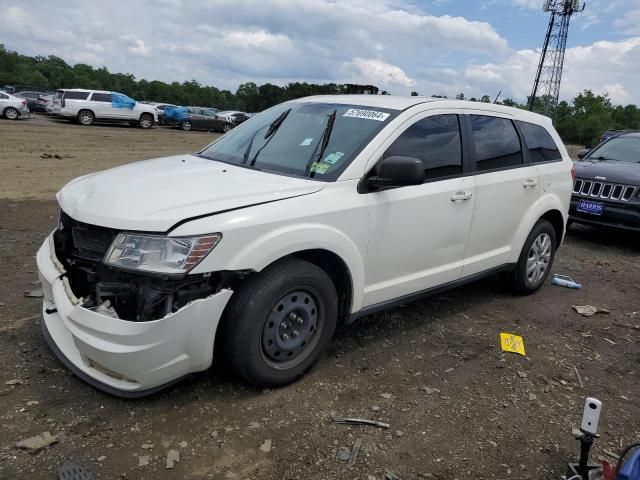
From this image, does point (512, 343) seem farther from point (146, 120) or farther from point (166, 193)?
point (146, 120)

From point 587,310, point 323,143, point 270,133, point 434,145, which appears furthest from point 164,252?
point 587,310

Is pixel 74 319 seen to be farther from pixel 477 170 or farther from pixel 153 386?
pixel 477 170

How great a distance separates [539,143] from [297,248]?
10.5 ft

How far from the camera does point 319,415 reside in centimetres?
299

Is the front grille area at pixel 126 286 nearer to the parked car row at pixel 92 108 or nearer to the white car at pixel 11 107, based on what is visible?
the parked car row at pixel 92 108

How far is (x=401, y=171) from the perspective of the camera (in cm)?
319

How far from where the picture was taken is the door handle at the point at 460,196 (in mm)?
3921

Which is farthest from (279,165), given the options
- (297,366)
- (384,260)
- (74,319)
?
(74,319)

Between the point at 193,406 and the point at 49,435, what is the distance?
0.73 m

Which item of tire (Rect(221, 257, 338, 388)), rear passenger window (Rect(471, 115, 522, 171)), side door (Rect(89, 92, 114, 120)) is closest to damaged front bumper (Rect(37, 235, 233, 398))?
tire (Rect(221, 257, 338, 388))

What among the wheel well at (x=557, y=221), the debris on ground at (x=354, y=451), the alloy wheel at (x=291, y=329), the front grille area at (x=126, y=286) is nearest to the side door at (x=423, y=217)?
the alloy wheel at (x=291, y=329)

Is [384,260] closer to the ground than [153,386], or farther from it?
farther from it

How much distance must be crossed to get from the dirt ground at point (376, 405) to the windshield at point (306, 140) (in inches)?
53.8

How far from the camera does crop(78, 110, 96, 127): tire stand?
2523 centimetres
